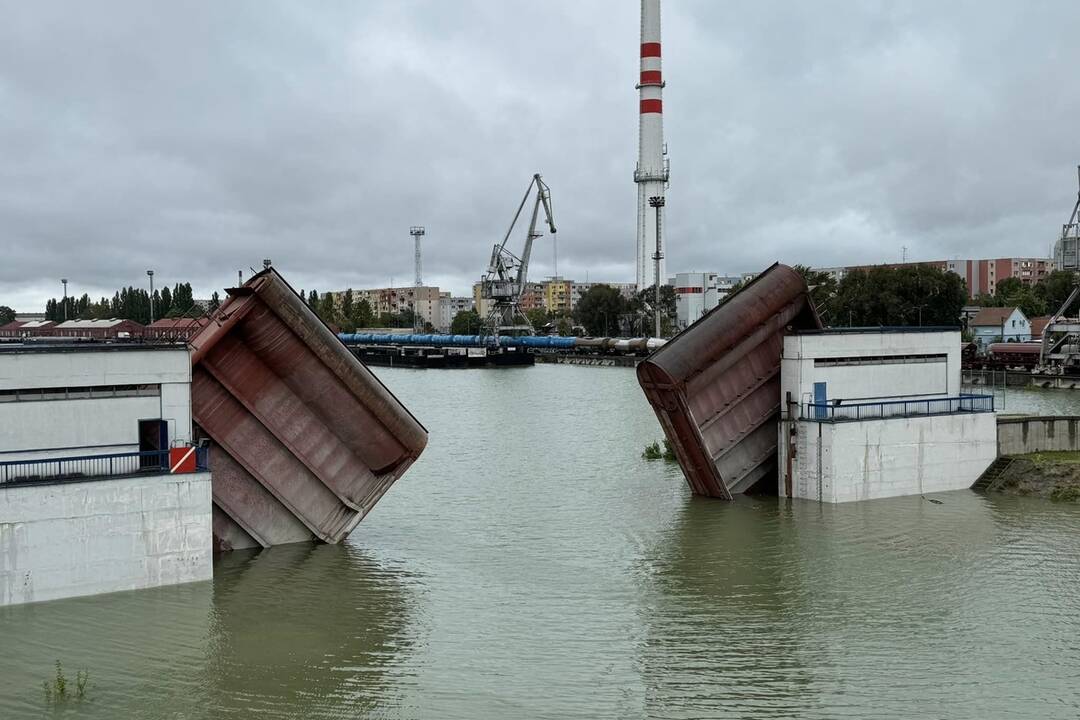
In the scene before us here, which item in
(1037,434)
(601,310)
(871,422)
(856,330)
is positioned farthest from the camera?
(601,310)

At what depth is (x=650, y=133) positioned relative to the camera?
124 metres

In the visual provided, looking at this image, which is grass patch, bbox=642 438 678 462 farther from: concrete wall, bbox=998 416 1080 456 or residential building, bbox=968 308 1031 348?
residential building, bbox=968 308 1031 348

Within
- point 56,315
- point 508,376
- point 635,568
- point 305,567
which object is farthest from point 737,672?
point 56,315

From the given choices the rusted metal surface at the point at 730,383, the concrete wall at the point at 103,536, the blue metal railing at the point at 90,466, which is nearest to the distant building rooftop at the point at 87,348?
the blue metal railing at the point at 90,466

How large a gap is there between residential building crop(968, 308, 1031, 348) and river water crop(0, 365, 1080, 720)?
9378cm

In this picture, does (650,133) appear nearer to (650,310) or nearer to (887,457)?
(650,310)

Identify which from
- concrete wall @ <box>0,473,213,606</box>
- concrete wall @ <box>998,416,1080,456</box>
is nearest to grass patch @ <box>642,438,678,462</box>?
concrete wall @ <box>998,416,1080,456</box>

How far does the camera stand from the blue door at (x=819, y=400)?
28922 mm

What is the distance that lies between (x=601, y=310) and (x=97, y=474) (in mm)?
134848

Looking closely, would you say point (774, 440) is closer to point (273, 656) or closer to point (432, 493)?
point (432, 493)

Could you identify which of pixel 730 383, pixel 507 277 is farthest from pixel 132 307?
pixel 730 383

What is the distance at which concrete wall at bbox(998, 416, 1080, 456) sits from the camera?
→ 104 ft

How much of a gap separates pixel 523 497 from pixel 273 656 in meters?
14.9

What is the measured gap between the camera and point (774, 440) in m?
30.4
